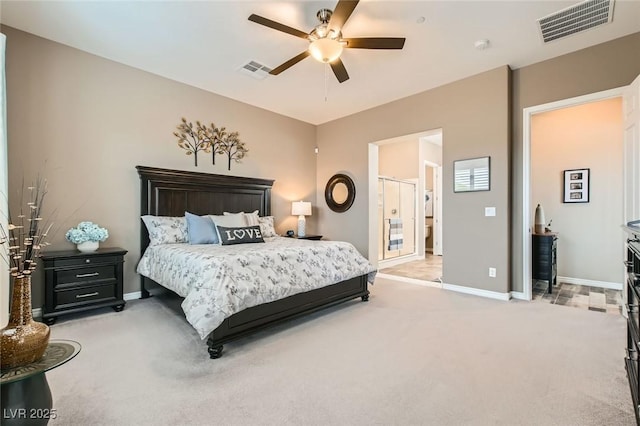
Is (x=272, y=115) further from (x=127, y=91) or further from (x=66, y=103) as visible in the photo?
(x=66, y=103)

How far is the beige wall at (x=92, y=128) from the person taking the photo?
3.14 meters

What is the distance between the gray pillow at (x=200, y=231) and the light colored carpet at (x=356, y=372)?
0.94m

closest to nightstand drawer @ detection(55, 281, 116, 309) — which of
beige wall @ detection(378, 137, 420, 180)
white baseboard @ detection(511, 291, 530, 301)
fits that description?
white baseboard @ detection(511, 291, 530, 301)

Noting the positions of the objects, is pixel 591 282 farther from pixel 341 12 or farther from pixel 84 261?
pixel 84 261

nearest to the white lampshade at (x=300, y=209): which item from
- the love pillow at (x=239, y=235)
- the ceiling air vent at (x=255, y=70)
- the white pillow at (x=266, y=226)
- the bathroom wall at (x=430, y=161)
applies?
the white pillow at (x=266, y=226)

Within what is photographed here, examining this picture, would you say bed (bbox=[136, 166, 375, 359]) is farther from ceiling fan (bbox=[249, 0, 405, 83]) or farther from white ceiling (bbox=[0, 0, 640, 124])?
ceiling fan (bbox=[249, 0, 405, 83])

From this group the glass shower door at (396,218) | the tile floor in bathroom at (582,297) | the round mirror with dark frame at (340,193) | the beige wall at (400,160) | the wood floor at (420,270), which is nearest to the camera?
the tile floor in bathroom at (582,297)

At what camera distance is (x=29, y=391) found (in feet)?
4.26

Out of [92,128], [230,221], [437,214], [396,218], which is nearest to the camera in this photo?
[92,128]

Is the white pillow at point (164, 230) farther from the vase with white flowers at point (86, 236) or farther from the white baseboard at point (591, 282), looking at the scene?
the white baseboard at point (591, 282)

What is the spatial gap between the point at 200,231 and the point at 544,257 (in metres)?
4.67

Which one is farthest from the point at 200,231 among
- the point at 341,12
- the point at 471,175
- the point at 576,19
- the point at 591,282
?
the point at 591,282

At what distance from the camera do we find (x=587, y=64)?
3.39m

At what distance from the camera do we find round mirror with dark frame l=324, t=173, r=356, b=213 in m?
5.58
